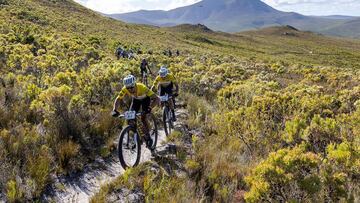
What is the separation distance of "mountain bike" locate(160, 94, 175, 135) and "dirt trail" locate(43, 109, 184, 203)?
1978 millimetres

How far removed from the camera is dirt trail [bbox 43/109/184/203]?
22.0ft

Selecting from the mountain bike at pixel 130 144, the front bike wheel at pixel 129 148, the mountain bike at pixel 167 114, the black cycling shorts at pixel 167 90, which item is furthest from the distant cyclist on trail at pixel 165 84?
the front bike wheel at pixel 129 148

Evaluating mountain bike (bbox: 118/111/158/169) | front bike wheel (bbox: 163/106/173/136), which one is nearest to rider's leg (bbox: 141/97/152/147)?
mountain bike (bbox: 118/111/158/169)

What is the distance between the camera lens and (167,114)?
10.7 meters

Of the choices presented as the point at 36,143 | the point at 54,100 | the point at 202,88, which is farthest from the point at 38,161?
the point at 202,88

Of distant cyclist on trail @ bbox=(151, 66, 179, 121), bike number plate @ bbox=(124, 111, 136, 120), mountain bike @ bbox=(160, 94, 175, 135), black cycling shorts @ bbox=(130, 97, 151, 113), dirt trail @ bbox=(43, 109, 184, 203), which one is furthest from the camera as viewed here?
distant cyclist on trail @ bbox=(151, 66, 179, 121)

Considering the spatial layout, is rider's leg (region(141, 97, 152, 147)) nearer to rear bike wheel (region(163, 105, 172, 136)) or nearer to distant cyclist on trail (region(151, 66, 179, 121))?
rear bike wheel (region(163, 105, 172, 136))

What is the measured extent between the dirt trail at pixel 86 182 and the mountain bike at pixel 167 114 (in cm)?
198

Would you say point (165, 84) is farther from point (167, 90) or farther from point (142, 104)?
point (142, 104)

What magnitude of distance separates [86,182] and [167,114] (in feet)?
12.8

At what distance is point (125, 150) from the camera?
8.09 m

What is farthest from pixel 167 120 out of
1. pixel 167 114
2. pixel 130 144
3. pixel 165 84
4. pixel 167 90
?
pixel 130 144

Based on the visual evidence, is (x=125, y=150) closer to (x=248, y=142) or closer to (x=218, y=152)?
(x=218, y=152)

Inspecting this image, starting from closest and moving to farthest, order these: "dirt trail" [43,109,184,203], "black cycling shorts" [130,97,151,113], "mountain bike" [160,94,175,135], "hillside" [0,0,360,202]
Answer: "hillside" [0,0,360,202], "dirt trail" [43,109,184,203], "black cycling shorts" [130,97,151,113], "mountain bike" [160,94,175,135]
